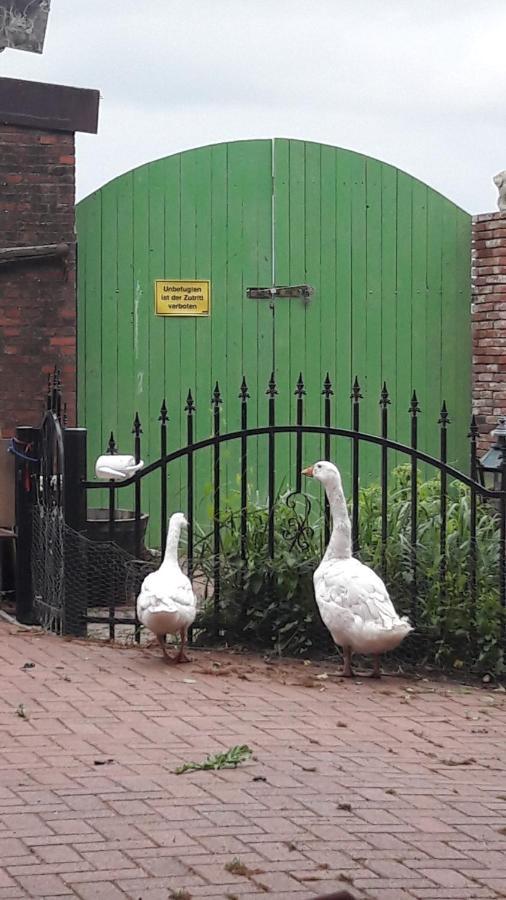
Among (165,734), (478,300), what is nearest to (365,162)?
(478,300)

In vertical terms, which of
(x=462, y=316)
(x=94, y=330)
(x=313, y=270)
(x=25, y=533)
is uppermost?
(x=313, y=270)

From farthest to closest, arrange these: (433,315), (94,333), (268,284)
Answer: (433,315) < (268,284) < (94,333)

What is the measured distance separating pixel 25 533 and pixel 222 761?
3435 millimetres

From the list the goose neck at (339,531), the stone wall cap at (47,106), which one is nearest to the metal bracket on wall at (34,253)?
the stone wall cap at (47,106)

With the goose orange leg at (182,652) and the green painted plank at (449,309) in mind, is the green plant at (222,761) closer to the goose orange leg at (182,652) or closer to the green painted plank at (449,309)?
the goose orange leg at (182,652)

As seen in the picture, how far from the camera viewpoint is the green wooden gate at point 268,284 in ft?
35.7

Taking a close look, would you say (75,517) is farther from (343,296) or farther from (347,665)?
(343,296)

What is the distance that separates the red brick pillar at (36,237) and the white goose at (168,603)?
3577 mm

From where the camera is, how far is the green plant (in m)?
5.43

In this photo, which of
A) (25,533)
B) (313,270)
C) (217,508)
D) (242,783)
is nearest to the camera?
(242,783)

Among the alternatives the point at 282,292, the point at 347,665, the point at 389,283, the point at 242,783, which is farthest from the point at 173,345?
the point at 242,783

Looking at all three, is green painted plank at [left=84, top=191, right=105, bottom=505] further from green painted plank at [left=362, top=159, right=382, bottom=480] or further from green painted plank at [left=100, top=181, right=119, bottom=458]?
green painted plank at [left=362, top=159, right=382, bottom=480]

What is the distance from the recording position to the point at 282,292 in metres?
11.2

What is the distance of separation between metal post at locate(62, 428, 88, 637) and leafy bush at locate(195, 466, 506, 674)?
66 centimetres
